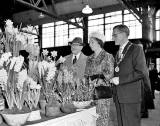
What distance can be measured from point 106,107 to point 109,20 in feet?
39.3

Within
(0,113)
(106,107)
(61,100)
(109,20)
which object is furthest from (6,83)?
(109,20)

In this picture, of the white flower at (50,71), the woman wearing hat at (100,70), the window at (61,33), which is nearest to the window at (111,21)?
the window at (61,33)

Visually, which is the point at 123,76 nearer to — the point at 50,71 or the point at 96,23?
the point at 50,71

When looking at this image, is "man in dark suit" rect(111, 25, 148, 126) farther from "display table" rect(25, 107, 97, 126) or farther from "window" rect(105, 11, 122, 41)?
"window" rect(105, 11, 122, 41)

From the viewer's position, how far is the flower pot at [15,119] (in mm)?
1415

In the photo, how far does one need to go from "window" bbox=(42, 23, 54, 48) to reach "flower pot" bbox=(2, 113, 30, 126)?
14733 mm

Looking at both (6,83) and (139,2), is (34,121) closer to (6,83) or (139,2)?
(6,83)

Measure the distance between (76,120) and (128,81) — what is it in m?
0.72

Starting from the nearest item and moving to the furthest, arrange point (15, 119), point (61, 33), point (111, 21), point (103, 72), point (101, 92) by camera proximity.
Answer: point (15, 119)
point (101, 92)
point (103, 72)
point (111, 21)
point (61, 33)

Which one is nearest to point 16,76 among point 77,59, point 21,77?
point 21,77

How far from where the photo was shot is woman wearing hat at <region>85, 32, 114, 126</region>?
2.41 metres

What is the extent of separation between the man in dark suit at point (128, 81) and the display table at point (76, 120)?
1.30ft

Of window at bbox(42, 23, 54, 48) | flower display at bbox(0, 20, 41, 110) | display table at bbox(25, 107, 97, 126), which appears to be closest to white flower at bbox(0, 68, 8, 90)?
flower display at bbox(0, 20, 41, 110)

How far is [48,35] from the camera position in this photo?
16172mm
